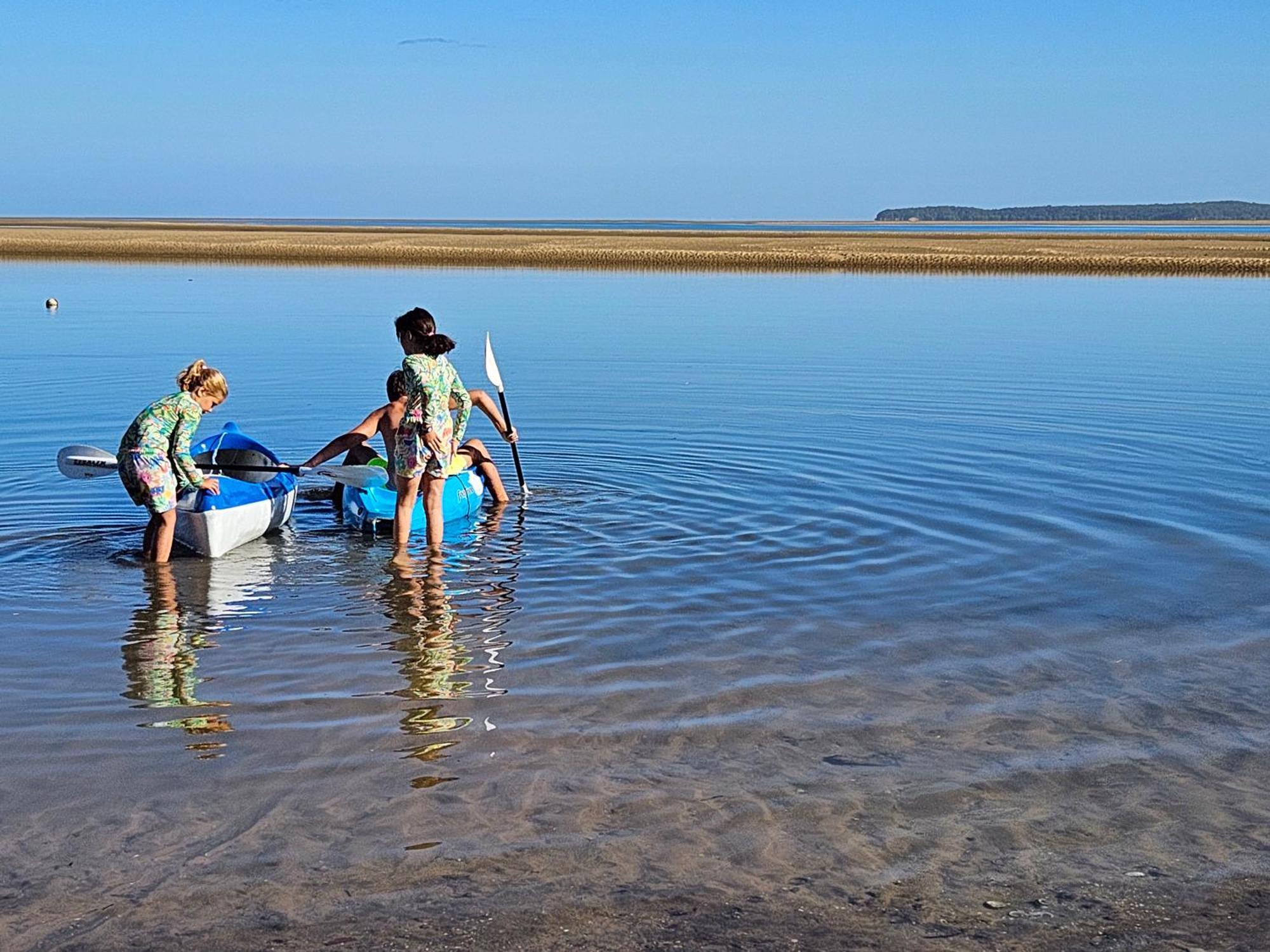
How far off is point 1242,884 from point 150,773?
431 cm

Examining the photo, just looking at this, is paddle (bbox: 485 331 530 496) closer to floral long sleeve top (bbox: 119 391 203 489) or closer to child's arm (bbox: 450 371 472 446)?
child's arm (bbox: 450 371 472 446)

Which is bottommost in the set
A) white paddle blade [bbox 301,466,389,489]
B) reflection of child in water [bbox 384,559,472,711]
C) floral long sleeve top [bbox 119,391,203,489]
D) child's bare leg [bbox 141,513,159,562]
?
reflection of child in water [bbox 384,559,472,711]

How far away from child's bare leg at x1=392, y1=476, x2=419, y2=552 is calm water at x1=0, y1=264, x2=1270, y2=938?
273 millimetres

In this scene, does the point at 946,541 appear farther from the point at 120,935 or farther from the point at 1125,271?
the point at 1125,271

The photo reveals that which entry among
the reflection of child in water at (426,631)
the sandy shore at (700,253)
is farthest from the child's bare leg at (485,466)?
the sandy shore at (700,253)

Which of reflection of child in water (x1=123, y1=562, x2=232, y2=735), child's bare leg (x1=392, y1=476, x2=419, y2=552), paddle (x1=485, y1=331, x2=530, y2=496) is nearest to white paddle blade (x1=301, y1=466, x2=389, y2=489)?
child's bare leg (x1=392, y1=476, x2=419, y2=552)

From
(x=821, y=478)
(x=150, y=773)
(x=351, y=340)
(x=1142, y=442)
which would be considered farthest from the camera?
(x=351, y=340)

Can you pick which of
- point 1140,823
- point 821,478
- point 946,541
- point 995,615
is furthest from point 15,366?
point 1140,823

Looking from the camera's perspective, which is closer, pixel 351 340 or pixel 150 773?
pixel 150 773

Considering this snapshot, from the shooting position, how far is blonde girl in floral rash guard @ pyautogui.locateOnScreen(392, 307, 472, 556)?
9.84 meters

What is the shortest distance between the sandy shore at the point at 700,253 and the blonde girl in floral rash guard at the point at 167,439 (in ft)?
146

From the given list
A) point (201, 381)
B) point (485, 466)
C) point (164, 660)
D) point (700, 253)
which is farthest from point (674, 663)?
point (700, 253)

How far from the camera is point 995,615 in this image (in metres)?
8.48

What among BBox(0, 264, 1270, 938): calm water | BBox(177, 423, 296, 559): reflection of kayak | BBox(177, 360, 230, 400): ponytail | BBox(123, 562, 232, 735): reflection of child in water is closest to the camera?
BBox(0, 264, 1270, 938): calm water
